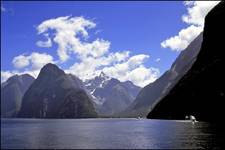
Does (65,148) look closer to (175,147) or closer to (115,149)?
(115,149)

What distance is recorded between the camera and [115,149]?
84375 millimetres

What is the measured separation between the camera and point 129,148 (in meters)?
86.7

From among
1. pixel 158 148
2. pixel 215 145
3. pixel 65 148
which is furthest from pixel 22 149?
pixel 215 145

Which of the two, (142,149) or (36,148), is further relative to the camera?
(36,148)

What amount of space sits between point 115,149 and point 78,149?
9.04 m

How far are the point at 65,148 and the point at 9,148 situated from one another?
13.7 m

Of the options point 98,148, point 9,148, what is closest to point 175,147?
point 98,148

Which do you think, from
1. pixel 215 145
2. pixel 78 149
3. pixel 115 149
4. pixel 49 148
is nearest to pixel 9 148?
pixel 49 148

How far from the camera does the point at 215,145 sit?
86.5 m

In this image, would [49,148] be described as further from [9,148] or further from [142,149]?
[142,149]

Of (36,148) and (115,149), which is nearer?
(115,149)

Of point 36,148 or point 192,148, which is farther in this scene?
point 36,148

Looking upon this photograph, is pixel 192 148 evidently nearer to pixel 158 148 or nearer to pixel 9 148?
pixel 158 148

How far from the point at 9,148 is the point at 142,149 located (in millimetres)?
32290
